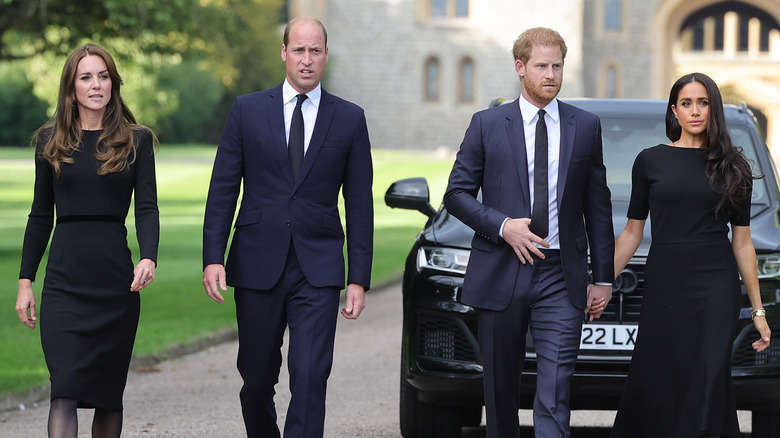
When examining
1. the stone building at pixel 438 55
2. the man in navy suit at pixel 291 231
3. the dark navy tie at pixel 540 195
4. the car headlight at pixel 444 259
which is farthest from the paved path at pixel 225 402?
the stone building at pixel 438 55

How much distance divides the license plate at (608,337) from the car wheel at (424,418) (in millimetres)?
962

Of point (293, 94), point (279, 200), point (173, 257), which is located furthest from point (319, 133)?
point (173, 257)

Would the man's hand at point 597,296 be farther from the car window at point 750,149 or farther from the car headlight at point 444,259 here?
the car window at point 750,149

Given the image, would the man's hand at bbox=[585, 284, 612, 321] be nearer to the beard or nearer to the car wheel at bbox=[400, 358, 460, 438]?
the beard

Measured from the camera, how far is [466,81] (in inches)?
2483

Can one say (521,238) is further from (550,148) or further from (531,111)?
(531,111)

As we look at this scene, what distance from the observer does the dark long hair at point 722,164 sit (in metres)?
5.27

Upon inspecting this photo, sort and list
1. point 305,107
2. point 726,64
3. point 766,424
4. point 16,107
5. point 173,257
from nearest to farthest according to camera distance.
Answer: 1. point 305,107
2. point 766,424
3. point 173,257
4. point 16,107
5. point 726,64

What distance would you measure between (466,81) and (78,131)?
192ft

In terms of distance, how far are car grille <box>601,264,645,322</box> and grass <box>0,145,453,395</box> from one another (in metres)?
4.06

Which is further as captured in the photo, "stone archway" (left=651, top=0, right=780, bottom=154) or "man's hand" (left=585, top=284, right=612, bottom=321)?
"stone archway" (left=651, top=0, right=780, bottom=154)

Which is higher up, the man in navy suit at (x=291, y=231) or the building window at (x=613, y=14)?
the building window at (x=613, y=14)

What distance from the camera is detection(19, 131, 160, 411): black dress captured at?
4992 millimetres

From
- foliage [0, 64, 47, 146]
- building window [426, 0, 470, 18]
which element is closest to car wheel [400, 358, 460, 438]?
foliage [0, 64, 47, 146]
